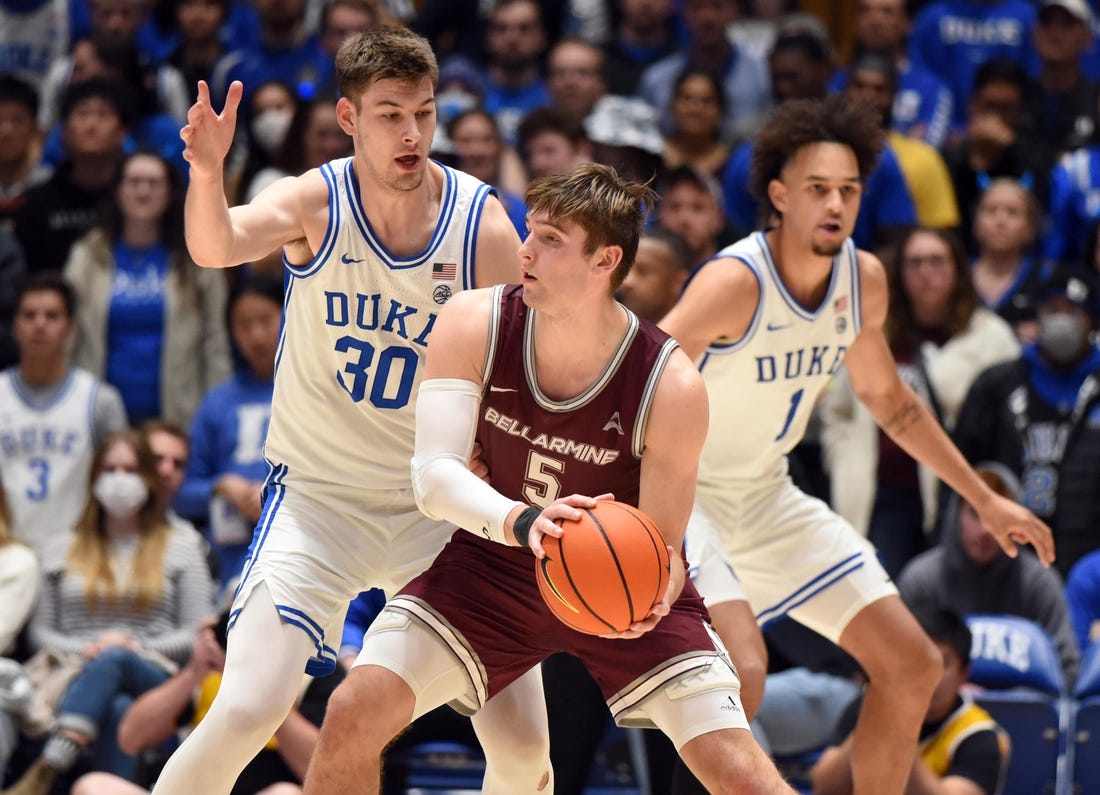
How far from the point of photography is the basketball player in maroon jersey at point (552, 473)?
4.63 metres

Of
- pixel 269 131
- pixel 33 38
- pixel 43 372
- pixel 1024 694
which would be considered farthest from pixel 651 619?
pixel 33 38

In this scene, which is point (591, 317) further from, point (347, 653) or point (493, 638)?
point (347, 653)

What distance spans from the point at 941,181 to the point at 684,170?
64.1 inches

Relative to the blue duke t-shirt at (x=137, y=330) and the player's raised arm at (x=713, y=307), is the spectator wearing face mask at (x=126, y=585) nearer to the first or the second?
the blue duke t-shirt at (x=137, y=330)

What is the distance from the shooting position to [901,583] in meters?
8.00

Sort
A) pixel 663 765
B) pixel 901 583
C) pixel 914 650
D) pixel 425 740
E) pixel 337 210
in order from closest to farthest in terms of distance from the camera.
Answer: pixel 337 210, pixel 914 650, pixel 663 765, pixel 425 740, pixel 901 583

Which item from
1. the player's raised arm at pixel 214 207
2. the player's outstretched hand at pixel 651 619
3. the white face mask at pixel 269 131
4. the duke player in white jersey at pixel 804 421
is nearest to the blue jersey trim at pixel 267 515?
the player's raised arm at pixel 214 207

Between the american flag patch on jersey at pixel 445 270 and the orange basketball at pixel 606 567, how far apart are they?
1051 millimetres

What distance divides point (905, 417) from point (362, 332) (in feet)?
6.57

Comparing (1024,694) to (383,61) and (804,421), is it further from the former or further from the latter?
(383,61)

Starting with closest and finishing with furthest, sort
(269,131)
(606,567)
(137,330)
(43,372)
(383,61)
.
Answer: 1. (606,567)
2. (383,61)
3. (43,372)
4. (137,330)
5. (269,131)

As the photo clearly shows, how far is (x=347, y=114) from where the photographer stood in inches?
205

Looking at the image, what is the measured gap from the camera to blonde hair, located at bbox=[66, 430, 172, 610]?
7938 millimetres

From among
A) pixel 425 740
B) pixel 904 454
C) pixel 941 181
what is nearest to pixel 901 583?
pixel 904 454
